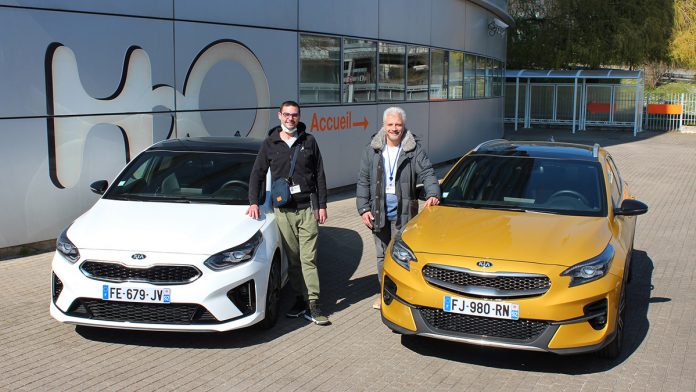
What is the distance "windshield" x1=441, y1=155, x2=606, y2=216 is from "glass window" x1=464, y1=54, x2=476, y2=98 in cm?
1402

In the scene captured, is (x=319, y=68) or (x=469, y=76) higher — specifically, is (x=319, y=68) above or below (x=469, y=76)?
below

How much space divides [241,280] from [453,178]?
7.74ft

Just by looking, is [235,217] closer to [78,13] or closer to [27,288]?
[27,288]

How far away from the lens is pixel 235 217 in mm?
5812

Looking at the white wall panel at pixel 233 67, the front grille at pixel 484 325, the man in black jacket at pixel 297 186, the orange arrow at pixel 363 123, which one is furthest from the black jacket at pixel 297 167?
the orange arrow at pixel 363 123

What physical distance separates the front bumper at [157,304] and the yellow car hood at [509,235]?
142 cm

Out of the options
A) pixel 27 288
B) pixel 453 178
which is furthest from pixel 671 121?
pixel 27 288

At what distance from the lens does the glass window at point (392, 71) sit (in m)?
14.6

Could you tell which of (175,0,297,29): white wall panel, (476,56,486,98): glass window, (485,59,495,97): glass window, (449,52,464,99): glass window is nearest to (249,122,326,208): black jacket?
(175,0,297,29): white wall panel

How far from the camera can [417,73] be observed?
1641 cm

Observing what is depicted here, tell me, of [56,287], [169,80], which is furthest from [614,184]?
[169,80]

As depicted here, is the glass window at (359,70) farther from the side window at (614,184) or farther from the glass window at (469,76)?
the side window at (614,184)

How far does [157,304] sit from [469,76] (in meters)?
16.9

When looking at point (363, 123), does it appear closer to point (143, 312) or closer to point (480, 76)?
point (480, 76)
